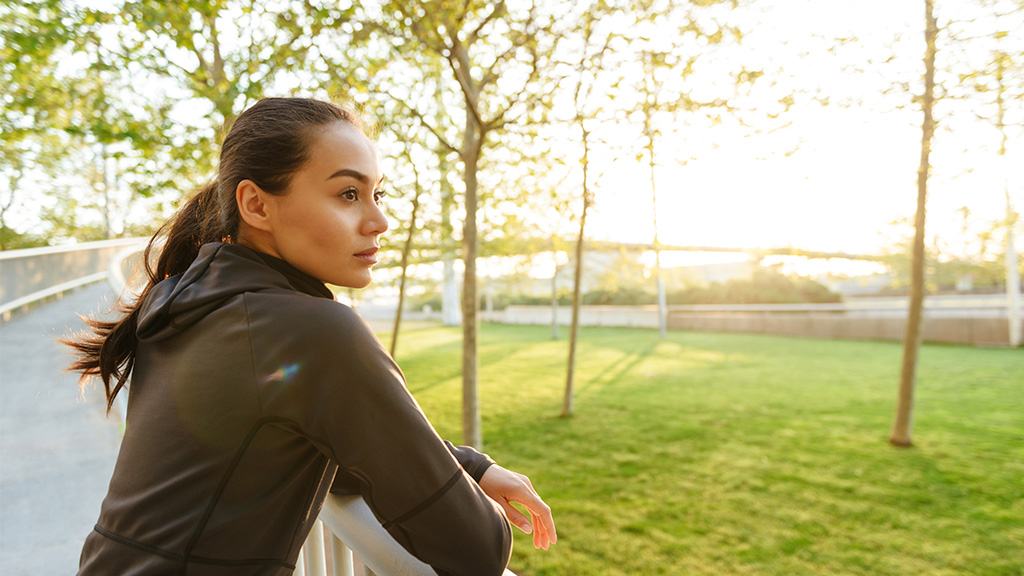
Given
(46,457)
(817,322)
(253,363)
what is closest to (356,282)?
(253,363)

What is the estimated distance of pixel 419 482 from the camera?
3.12ft

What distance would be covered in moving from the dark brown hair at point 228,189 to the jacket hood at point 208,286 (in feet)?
0.56

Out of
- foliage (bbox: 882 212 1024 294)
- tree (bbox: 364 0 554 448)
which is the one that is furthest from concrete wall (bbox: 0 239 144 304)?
foliage (bbox: 882 212 1024 294)

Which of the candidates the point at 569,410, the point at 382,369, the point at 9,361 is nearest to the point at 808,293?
the point at 569,410

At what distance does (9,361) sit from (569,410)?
7615 mm

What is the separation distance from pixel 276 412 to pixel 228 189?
0.60 m

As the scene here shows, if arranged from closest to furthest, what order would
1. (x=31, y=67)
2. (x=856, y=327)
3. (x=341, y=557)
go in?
1. (x=341, y=557)
2. (x=31, y=67)
3. (x=856, y=327)

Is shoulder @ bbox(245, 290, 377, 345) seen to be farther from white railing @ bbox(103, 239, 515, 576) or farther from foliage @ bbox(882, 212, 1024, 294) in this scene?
foliage @ bbox(882, 212, 1024, 294)

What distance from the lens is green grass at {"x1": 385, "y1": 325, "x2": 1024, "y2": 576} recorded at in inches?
190

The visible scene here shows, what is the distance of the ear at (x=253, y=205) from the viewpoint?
123 centimetres

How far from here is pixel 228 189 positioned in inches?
51.9

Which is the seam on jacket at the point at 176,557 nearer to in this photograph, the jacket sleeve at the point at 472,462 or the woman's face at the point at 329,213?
the jacket sleeve at the point at 472,462

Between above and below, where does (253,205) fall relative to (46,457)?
above

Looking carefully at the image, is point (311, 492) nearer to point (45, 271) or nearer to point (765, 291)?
point (45, 271)
